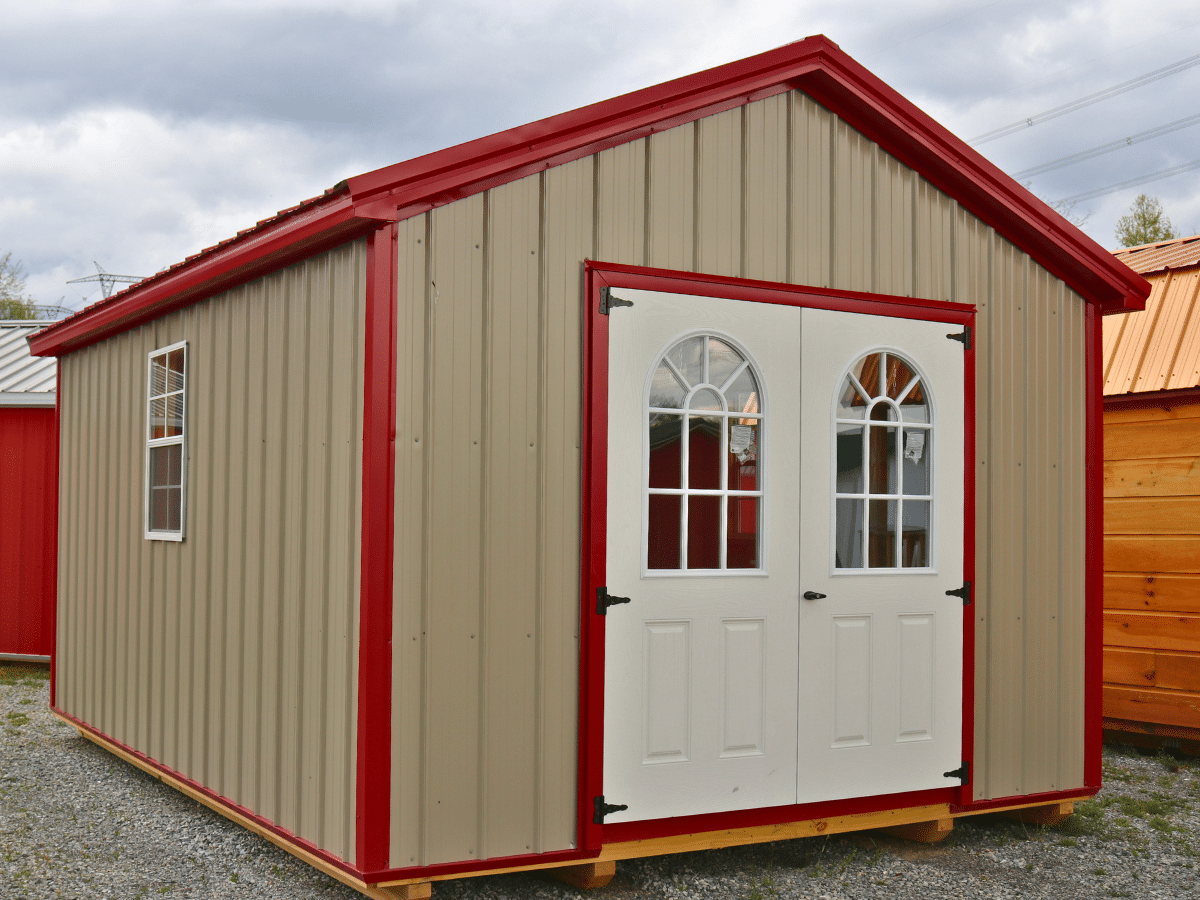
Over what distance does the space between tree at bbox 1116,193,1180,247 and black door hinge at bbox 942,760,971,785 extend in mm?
25055

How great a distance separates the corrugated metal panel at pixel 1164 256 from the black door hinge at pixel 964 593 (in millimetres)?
3646

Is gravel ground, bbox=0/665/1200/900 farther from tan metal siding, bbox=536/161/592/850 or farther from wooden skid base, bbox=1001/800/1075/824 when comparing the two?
tan metal siding, bbox=536/161/592/850

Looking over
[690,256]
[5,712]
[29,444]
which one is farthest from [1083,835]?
[29,444]

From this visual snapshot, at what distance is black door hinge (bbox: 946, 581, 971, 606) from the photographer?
4789 mm

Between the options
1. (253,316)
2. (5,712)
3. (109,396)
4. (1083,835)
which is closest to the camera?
(253,316)

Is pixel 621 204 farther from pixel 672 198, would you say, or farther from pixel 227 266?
pixel 227 266

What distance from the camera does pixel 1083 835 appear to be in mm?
5059

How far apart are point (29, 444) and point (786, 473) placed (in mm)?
8008

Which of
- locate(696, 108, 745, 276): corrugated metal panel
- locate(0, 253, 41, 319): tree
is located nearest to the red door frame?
locate(696, 108, 745, 276): corrugated metal panel

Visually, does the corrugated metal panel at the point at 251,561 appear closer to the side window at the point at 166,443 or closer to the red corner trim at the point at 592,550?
the side window at the point at 166,443

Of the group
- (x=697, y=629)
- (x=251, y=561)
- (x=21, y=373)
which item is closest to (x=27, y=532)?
(x=21, y=373)

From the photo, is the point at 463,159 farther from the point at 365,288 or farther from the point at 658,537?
the point at 658,537

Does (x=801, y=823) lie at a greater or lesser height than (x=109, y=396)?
lesser

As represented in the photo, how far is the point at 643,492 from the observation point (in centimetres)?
414
